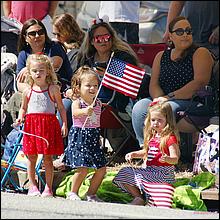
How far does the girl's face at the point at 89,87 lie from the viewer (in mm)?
7625

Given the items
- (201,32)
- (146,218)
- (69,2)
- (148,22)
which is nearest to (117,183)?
(146,218)

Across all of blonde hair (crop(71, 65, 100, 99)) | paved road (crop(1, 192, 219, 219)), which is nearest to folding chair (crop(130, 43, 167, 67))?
blonde hair (crop(71, 65, 100, 99))

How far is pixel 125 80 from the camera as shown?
8023 mm

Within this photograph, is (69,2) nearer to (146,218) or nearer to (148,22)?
(148,22)

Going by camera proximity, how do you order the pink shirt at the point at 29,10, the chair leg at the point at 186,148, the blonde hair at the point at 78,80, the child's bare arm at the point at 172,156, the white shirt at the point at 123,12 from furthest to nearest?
the pink shirt at the point at 29,10 < the white shirt at the point at 123,12 < the chair leg at the point at 186,148 < the blonde hair at the point at 78,80 < the child's bare arm at the point at 172,156

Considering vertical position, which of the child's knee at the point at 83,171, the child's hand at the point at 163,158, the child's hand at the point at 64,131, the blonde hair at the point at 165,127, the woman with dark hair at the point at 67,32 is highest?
the woman with dark hair at the point at 67,32

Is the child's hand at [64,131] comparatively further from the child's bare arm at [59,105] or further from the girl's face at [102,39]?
the girl's face at [102,39]

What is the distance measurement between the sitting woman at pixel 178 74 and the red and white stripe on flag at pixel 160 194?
84 cm

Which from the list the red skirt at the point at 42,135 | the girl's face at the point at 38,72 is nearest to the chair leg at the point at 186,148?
the red skirt at the point at 42,135

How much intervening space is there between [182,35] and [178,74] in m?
0.35

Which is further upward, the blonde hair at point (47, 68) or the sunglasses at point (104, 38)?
the sunglasses at point (104, 38)

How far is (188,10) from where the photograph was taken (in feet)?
32.8

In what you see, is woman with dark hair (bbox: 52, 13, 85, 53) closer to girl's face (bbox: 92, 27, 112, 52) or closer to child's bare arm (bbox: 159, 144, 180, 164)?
girl's face (bbox: 92, 27, 112, 52)

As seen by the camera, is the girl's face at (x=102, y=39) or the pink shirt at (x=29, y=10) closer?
the girl's face at (x=102, y=39)
